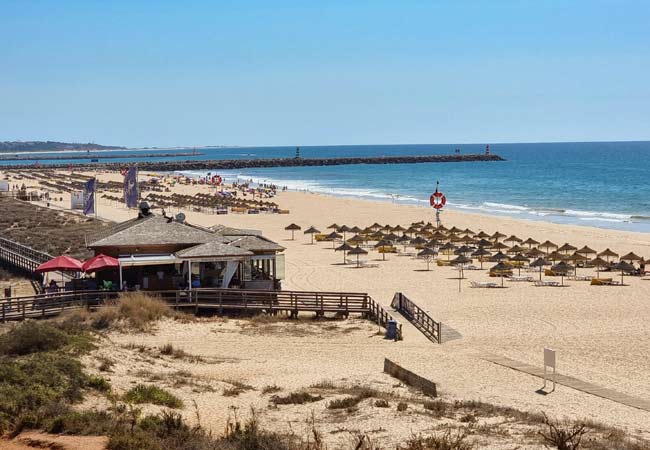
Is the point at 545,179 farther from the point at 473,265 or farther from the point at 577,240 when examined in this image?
the point at 473,265

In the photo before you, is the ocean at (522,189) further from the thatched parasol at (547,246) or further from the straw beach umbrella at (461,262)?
the straw beach umbrella at (461,262)

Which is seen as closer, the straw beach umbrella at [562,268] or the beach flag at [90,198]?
the straw beach umbrella at [562,268]

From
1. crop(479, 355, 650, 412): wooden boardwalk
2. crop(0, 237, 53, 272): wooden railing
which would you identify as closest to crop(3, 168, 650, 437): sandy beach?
crop(479, 355, 650, 412): wooden boardwalk

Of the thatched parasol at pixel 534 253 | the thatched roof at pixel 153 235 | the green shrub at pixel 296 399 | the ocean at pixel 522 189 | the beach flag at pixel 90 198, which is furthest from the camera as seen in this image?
the ocean at pixel 522 189

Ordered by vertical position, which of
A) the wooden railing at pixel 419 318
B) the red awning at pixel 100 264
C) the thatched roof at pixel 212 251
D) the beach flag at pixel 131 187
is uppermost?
the beach flag at pixel 131 187

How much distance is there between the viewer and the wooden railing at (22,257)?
27.8 metres

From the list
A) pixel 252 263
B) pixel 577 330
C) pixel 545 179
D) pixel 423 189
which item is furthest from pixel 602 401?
pixel 545 179

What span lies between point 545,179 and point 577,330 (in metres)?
87.6

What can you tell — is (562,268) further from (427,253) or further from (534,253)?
(427,253)

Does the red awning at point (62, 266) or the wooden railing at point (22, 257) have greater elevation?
the red awning at point (62, 266)

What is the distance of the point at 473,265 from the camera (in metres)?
33.5

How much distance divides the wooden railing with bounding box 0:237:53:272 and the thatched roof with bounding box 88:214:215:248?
5147mm

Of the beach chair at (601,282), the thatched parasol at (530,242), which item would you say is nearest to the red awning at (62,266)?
the beach chair at (601,282)

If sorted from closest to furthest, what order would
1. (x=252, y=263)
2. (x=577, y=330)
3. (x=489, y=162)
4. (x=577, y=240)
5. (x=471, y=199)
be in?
(x=577, y=330), (x=252, y=263), (x=577, y=240), (x=471, y=199), (x=489, y=162)
